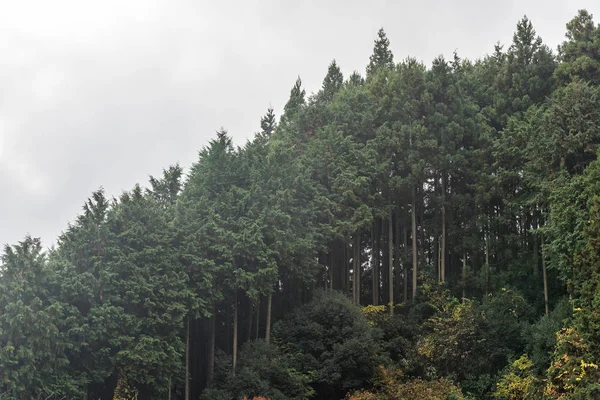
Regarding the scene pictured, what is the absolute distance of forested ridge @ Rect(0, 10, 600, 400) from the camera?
63.2 feet

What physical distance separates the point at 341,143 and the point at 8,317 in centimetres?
1559

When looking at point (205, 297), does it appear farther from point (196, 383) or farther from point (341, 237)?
point (341, 237)

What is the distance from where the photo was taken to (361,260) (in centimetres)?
3206

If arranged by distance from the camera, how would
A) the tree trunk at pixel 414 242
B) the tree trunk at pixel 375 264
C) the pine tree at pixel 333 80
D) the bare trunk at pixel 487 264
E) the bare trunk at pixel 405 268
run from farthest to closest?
1. the pine tree at pixel 333 80
2. the tree trunk at pixel 375 264
3. the bare trunk at pixel 405 268
4. the tree trunk at pixel 414 242
5. the bare trunk at pixel 487 264

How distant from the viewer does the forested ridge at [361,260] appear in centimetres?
1925

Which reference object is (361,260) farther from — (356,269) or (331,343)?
(331,343)

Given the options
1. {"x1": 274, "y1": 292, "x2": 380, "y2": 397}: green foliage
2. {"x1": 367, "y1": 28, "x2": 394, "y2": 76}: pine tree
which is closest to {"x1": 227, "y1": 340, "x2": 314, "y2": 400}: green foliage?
{"x1": 274, "y1": 292, "x2": 380, "y2": 397}: green foliage

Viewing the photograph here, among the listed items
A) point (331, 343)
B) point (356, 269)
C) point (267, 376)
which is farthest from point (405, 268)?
point (267, 376)

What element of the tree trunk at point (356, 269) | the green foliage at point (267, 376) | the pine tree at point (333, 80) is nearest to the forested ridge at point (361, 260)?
the green foliage at point (267, 376)

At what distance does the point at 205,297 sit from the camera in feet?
75.0

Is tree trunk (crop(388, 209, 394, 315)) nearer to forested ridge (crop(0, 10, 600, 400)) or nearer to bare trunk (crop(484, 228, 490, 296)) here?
forested ridge (crop(0, 10, 600, 400))

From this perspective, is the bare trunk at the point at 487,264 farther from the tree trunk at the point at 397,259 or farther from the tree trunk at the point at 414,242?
the tree trunk at the point at 397,259

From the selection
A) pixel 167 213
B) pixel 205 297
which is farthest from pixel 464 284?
pixel 167 213

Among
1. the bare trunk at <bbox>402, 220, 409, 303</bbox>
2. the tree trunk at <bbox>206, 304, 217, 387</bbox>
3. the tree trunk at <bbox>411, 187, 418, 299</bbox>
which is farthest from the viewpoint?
the bare trunk at <bbox>402, 220, 409, 303</bbox>
